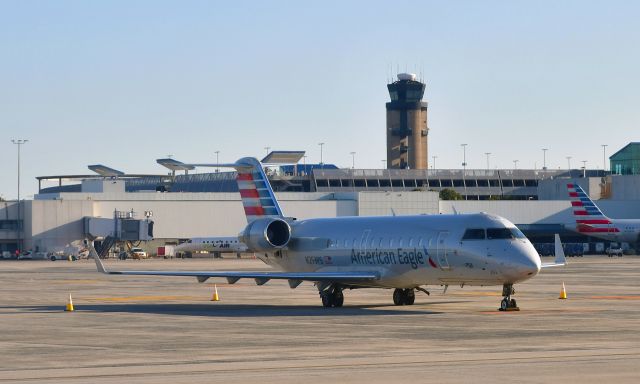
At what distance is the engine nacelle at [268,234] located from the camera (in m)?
47.2

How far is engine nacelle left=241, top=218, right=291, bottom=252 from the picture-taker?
47.2 meters

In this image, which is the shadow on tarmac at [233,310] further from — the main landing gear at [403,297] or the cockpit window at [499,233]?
the cockpit window at [499,233]

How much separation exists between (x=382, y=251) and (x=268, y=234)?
619cm

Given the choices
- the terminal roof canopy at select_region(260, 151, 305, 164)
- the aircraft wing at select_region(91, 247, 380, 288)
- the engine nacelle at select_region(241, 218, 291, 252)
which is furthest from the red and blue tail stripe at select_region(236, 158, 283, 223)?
the terminal roof canopy at select_region(260, 151, 305, 164)

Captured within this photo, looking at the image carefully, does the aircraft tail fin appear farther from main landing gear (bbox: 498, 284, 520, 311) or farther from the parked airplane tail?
the parked airplane tail

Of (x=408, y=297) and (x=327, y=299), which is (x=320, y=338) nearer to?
(x=327, y=299)

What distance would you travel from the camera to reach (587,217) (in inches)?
4786

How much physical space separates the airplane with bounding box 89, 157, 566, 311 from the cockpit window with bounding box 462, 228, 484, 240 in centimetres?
3

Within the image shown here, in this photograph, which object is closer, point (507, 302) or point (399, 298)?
point (507, 302)

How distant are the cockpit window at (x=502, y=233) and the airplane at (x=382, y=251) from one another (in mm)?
33

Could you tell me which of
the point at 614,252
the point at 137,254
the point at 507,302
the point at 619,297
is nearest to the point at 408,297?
the point at 507,302

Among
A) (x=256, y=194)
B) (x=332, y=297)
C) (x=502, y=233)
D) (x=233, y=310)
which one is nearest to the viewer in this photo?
(x=502, y=233)

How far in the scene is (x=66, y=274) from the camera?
84.1 metres

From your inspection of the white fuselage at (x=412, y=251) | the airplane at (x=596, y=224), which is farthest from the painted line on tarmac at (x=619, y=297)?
the airplane at (x=596, y=224)
